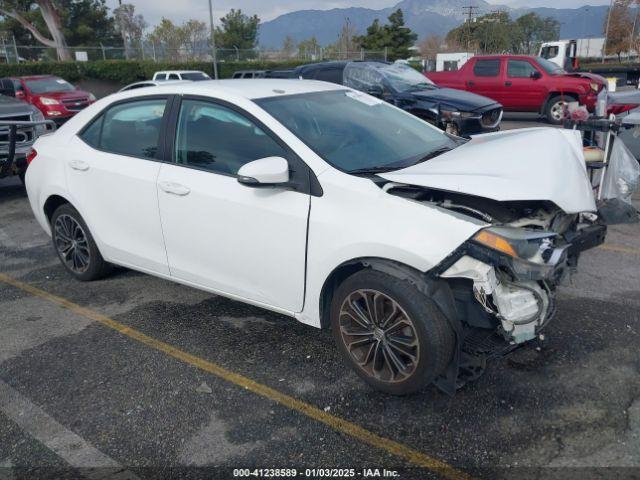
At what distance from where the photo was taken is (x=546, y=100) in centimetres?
1434

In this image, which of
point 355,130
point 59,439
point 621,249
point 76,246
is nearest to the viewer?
point 59,439

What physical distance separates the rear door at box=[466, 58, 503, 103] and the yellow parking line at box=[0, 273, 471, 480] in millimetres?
13081

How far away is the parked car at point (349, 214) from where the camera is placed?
2.80 m

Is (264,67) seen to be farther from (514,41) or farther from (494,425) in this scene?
(514,41)

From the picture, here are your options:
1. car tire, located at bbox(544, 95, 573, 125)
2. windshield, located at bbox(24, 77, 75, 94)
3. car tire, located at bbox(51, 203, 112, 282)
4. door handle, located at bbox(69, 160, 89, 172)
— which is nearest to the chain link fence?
windshield, located at bbox(24, 77, 75, 94)

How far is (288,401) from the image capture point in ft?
10.2

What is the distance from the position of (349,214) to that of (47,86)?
1588 centimetres

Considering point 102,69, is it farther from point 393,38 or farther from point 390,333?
point 390,333

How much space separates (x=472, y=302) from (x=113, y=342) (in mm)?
2469

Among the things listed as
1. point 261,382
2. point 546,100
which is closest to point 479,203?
point 261,382

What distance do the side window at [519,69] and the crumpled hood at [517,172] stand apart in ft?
39.7

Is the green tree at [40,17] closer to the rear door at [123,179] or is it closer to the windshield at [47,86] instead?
the windshield at [47,86]

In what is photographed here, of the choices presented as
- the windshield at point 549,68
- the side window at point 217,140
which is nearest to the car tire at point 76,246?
the side window at point 217,140

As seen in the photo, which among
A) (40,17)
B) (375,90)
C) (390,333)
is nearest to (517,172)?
(390,333)
